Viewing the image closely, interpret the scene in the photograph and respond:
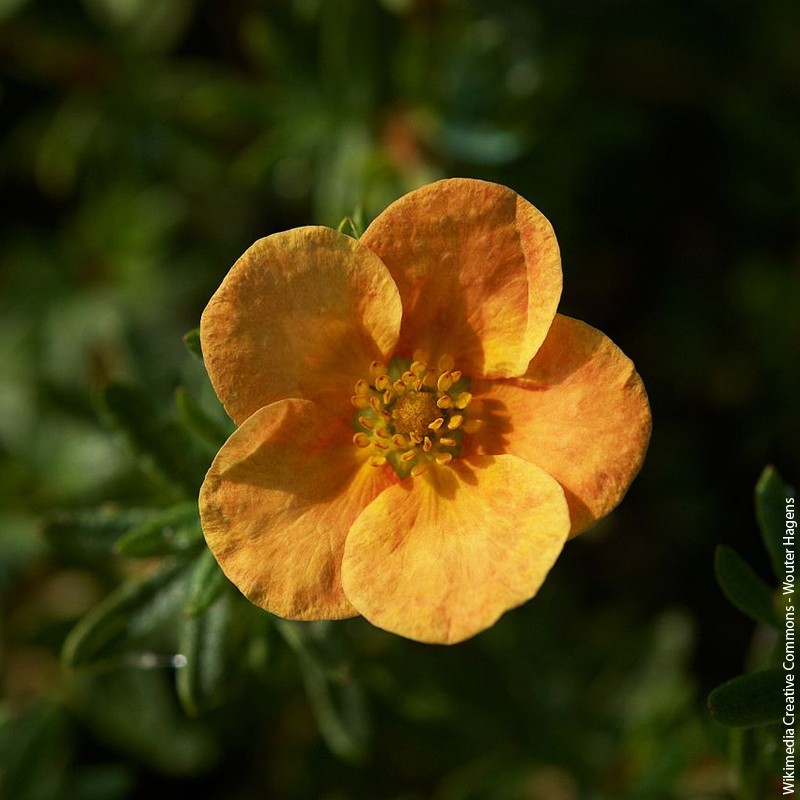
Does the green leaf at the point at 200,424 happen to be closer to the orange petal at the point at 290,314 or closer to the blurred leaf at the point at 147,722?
Result: the orange petal at the point at 290,314

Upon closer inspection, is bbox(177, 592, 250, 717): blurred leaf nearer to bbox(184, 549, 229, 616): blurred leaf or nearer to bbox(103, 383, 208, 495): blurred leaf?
bbox(184, 549, 229, 616): blurred leaf

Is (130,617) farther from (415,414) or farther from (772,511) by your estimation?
(772,511)

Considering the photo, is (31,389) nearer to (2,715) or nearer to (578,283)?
(2,715)

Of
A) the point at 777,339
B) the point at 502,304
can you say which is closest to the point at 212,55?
the point at 777,339

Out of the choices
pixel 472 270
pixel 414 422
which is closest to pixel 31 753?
pixel 414 422

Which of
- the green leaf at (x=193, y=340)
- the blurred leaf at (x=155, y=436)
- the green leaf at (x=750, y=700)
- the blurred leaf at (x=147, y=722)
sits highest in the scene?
the green leaf at (x=193, y=340)

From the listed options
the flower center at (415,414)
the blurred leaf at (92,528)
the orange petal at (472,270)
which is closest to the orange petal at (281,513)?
the flower center at (415,414)
